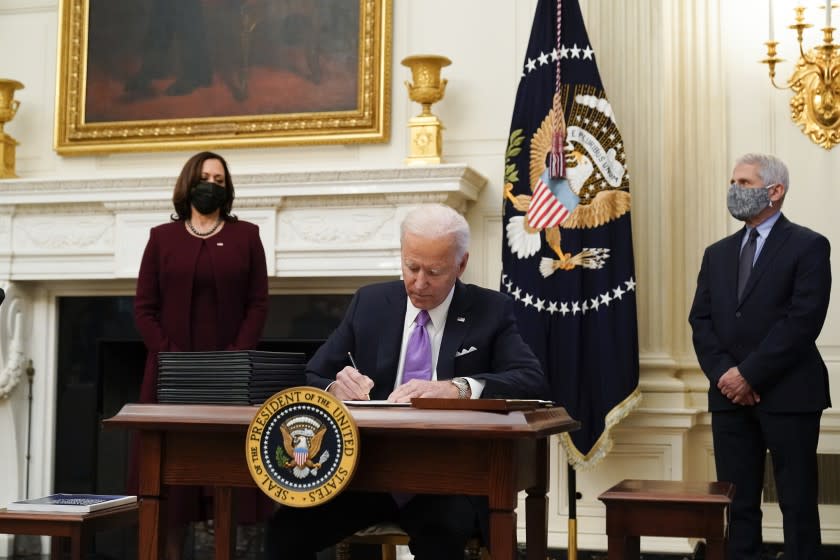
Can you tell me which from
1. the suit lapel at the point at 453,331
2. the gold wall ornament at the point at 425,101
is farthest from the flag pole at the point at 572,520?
the suit lapel at the point at 453,331

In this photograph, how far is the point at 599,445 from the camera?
536 cm

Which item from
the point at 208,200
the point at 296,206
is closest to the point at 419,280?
the point at 208,200

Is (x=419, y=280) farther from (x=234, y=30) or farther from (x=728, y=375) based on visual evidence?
(x=234, y=30)

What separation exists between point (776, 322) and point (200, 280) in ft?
7.55

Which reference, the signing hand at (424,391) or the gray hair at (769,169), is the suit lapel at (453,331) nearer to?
the signing hand at (424,391)

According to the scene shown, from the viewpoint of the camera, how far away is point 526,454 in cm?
288

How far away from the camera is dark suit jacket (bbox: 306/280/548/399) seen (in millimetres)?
3271

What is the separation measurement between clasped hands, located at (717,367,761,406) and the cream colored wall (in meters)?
1.00

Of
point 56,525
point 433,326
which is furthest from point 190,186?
point 433,326

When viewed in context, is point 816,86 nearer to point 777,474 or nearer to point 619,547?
point 777,474

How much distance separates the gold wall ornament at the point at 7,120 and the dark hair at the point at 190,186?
2.14 metres

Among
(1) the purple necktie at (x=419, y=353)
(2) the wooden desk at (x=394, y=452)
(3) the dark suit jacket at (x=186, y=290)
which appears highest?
(3) the dark suit jacket at (x=186, y=290)

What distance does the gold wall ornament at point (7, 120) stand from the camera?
21.0ft

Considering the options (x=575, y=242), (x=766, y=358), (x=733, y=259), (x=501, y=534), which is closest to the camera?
(x=501, y=534)
